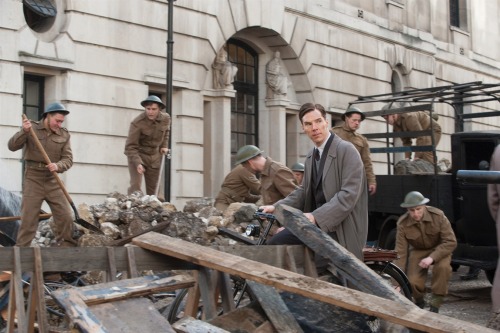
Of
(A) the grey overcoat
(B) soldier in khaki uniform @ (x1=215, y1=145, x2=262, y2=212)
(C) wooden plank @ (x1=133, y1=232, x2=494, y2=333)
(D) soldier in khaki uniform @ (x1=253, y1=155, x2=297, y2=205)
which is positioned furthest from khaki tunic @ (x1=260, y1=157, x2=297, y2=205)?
(C) wooden plank @ (x1=133, y1=232, x2=494, y2=333)

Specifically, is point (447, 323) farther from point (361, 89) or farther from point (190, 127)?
point (361, 89)

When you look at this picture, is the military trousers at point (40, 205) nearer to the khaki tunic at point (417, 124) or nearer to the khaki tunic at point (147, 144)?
the khaki tunic at point (147, 144)

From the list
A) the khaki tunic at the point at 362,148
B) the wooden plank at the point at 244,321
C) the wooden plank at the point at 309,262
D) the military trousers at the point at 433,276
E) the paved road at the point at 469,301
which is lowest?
the paved road at the point at 469,301

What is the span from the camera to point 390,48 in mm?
26203

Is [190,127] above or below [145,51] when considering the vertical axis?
below

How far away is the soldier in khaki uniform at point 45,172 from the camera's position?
10883 millimetres

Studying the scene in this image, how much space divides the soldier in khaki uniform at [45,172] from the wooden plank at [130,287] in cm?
558

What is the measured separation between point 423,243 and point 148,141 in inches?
192

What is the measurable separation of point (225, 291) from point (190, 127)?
13.1m

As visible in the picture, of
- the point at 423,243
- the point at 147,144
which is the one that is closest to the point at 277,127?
the point at 147,144

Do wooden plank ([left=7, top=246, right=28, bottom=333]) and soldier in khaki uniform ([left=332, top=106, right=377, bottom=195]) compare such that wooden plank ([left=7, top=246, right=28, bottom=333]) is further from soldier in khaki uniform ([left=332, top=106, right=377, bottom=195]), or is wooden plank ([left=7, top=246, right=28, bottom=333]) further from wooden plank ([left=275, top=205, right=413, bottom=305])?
soldier in khaki uniform ([left=332, top=106, right=377, bottom=195])

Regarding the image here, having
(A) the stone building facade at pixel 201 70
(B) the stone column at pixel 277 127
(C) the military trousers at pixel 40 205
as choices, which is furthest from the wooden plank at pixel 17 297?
(B) the stone column at pixel 277 127

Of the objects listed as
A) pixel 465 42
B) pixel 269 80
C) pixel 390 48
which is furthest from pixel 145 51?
pixel 465 42

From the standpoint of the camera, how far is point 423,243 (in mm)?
10789
